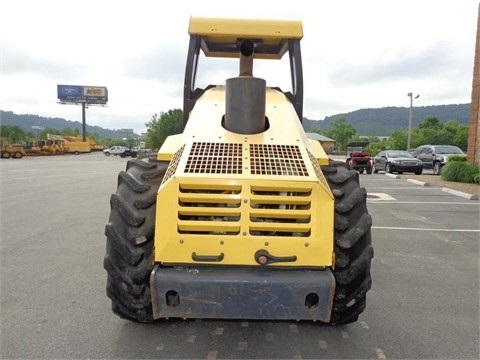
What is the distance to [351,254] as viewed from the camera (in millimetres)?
2590

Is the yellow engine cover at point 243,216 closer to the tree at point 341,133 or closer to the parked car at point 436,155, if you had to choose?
the parked car at point 436,155

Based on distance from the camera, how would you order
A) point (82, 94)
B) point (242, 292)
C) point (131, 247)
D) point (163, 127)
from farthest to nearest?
point (82, 94)
point (163, 127)
point (131, 247)
point (242, 292)

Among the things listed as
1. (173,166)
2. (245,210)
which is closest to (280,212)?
(245,210)

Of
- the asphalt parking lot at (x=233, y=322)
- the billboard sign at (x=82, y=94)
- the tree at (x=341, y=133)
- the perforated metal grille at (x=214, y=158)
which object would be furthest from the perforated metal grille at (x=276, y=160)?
the billboard sign at (x=82, y=94)

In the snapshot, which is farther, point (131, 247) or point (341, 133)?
point (341, 133)

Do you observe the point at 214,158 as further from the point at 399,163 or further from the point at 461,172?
the point at 399,163

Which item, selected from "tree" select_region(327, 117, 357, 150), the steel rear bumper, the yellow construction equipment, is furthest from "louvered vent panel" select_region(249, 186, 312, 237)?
"tree" select_region(327, 117, 357, 150)

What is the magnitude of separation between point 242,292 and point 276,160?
99cm

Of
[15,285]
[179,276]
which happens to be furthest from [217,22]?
[15,285]

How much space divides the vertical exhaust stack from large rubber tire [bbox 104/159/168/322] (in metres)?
0.85

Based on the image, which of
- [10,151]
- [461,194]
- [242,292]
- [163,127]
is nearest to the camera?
[242,292]

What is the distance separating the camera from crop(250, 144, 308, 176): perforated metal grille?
8.65 ft

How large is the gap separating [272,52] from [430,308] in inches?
136

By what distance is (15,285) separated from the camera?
4066mm
